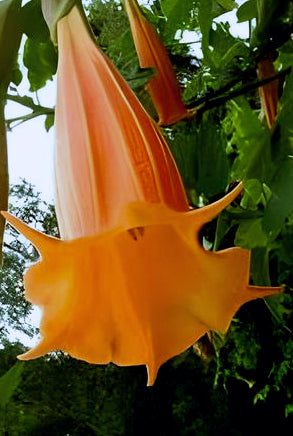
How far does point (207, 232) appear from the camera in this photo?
56cm

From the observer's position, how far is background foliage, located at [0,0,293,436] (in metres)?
0.39

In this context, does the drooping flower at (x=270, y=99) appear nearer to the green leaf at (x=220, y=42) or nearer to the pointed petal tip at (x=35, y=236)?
the green leaf at (x=220, y=42)

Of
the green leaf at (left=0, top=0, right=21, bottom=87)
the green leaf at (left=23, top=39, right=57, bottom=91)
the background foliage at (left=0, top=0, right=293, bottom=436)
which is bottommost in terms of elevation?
the background foliage at (left=0, top=0, right=293, bottom=436)

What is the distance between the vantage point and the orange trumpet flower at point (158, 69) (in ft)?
1.13

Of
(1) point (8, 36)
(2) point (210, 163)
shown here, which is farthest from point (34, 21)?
(2) point (210, 163)

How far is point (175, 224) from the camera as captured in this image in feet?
0.69

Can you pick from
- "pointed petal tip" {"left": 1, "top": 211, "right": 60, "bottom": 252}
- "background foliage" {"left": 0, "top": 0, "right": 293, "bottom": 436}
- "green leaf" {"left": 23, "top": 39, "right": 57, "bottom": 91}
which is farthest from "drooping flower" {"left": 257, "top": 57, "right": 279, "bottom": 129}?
"pointed petal tip" {"left": 1, "top": 211, "right": 60, "bottom": 252}

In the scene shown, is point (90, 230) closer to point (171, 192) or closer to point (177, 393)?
point (171, 192)

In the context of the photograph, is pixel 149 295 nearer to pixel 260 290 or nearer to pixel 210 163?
pixel 260 290

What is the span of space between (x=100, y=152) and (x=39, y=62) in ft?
0.71

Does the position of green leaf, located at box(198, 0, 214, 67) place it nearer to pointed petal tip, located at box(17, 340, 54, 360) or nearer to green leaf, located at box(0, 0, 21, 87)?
green leaf, located at box(0, 0, 21, 87)

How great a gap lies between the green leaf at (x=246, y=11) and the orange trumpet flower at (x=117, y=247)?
20 centimetres

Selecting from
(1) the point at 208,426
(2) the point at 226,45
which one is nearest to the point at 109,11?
(2) the point at 226,45

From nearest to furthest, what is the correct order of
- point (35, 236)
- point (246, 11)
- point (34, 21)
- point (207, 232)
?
point (35, 236) < point (34, 21) < point (246, 11) < point (207, 232)
